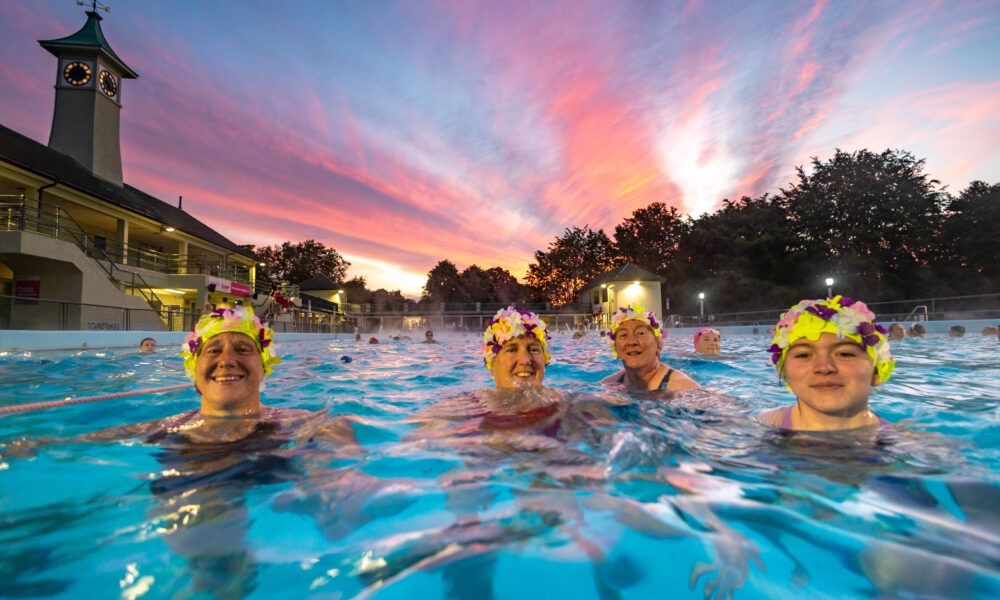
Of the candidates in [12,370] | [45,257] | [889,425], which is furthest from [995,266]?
[45,257]

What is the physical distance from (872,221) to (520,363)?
164ft

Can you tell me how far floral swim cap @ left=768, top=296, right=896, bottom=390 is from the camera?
3061 millimetres

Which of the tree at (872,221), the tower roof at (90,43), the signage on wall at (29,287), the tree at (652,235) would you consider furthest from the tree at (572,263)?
the signage on wall at (29,287)

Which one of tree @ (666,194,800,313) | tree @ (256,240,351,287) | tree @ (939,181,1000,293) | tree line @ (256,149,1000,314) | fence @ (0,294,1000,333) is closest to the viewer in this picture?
fence @ (0,294,1000,333)

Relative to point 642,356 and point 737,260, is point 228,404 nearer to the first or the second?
point 642,356

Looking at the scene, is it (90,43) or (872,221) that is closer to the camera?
(90,43)

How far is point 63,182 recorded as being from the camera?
19688 millimetres

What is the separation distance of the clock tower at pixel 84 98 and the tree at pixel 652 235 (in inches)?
2050

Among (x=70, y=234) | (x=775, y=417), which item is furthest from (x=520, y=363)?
(x=70, y=234)

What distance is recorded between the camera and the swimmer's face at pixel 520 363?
4684 millimetres

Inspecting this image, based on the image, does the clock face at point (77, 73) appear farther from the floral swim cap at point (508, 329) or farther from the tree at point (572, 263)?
the tree at point (572, 263)

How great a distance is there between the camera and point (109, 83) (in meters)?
26.6

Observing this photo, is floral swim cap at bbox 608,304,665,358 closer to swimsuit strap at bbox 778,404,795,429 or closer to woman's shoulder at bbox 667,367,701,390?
woman's shoulder at bbox 667,367,701,390

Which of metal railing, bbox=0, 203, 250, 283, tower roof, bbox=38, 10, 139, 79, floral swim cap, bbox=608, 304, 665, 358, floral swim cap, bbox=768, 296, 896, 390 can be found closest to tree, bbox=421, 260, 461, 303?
metal railing, bbox=0, 203, 250, 283
